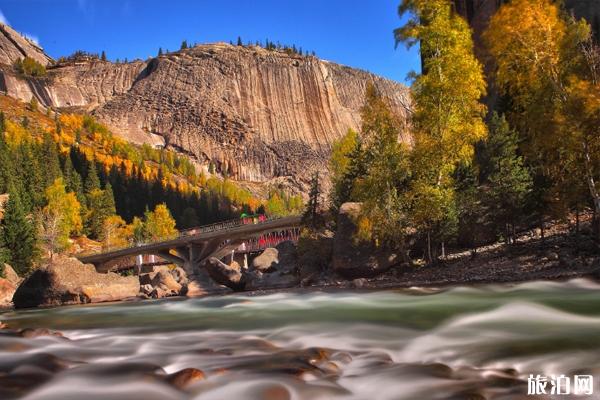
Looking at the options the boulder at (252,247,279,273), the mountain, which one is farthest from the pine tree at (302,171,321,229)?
the mountain

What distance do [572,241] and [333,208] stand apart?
19685 millimetres

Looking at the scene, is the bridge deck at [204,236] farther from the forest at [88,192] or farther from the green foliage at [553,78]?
the green foliage at [553,78]

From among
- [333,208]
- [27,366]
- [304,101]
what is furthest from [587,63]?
[304,101]

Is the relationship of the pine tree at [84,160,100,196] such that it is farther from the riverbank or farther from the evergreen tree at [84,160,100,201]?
the riverbank

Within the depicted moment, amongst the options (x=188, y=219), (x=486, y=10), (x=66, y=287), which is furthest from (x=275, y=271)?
(x=188, y=219)

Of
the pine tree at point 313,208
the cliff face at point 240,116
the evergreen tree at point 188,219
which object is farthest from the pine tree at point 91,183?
the cliff face at point 240,116

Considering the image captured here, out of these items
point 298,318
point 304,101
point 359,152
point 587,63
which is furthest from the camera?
point 304,101

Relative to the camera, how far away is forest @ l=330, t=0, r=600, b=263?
1539 centimetres

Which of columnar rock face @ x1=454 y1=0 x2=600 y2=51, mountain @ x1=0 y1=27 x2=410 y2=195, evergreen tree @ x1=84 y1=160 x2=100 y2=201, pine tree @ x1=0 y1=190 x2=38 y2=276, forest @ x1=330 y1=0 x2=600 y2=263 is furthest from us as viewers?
mountain @ x1=0 y1=27 x2=410 y2=195

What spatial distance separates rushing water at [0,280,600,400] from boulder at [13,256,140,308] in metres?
17.0

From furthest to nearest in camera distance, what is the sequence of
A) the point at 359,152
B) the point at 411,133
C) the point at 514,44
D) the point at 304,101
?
1. the point at 304,101
2. the point at 359,152
3. the point at 411,133
4. the point at 514,44

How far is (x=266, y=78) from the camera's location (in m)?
197

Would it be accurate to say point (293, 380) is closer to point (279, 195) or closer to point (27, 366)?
point (27, 366)

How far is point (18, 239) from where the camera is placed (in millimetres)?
52812
